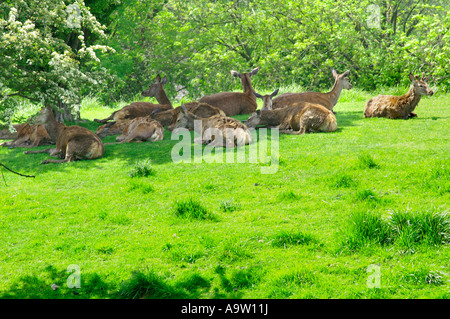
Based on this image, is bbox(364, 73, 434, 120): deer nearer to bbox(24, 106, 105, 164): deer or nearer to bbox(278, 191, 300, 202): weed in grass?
bbox(278, 191, 300, 202): weed in grass

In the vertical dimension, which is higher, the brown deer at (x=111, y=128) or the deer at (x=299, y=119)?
the deer at (x=299, y=119)

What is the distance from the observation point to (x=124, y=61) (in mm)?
19688

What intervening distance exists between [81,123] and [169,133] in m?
4.07

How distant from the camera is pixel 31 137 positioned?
500 inches

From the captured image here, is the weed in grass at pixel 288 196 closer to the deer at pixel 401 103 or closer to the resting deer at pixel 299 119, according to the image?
the resting deer at pixel 299 119

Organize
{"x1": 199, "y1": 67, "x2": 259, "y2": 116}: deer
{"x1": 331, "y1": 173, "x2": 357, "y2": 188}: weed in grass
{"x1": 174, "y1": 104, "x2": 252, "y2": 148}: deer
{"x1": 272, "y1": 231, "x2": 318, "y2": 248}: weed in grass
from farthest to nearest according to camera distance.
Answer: {"x1": 199, "y1": 67, "x2": 259, "y2": 116}: deer, {"x1": 174, "y1": 104, "x2": 252, "y2": 148}: deer, {"x1": 331, "y1": 173, "x2": 357, "y2": 188}: weed in grass, {"x1": 272, "y1": 231, "x2": 318, "y2": 248}: weed in grass

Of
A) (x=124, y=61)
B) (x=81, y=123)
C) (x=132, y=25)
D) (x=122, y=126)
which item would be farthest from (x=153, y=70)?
(x=122, y=126)

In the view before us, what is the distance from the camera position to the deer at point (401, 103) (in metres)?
12.0

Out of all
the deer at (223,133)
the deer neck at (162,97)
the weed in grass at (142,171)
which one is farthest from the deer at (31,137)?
the deer neck at (162,97)

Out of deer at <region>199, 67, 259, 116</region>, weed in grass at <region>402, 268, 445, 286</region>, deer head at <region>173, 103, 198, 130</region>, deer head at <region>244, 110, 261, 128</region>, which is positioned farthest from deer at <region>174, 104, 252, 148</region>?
weed in grass at <region>402, 268, 445, 286</region>

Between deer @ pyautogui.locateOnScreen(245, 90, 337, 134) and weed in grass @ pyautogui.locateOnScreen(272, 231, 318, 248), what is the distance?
20.0ft

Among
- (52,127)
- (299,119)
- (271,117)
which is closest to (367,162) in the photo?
(299,119)

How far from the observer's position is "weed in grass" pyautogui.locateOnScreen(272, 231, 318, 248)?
5.48m
